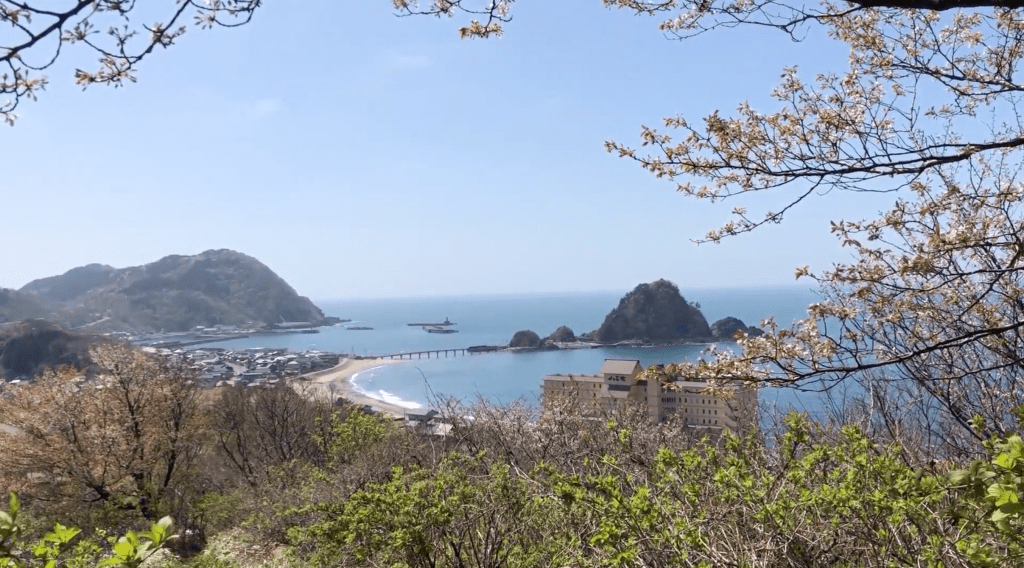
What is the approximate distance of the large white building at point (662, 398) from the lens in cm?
365

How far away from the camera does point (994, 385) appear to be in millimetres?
5160

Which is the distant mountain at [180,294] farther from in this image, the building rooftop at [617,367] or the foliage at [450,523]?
the foliage at [450,523]

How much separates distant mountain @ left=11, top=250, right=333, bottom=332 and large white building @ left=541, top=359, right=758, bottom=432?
99142 millimetres

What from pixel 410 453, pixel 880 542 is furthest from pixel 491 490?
pixel 410 453

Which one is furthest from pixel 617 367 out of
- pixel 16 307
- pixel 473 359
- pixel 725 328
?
pixel 16 307

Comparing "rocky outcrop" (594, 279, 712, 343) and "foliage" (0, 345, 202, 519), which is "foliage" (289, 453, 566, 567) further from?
"rocky outcrop" (594, 279, 712, 343)

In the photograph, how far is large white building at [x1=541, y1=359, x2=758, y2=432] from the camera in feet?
12.0

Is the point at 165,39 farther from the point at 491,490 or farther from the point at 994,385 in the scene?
the point at 994,385

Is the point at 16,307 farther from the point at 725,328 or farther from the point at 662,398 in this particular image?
the point at 662,398

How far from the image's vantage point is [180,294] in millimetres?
111562

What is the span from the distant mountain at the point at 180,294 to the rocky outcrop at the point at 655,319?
75.4 metres

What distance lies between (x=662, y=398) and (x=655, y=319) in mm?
47916

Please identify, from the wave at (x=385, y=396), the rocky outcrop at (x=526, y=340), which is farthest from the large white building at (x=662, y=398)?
the rocky outcrop at (x=526, y=340)

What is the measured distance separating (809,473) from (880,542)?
0.56 metres
